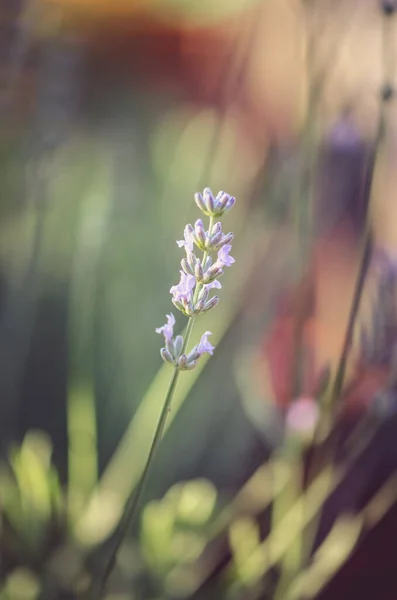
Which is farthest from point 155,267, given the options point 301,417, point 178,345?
point 178,345

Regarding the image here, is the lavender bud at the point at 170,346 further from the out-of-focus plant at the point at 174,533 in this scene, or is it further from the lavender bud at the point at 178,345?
the out-of-focus plant at the point at 174,533

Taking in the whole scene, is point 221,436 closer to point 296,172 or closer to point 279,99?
point 296,172

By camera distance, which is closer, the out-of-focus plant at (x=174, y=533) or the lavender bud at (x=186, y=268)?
the lavender bud at (x=186, y=268)

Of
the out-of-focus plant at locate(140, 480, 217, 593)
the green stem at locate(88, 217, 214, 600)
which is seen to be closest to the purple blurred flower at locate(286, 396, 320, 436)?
the out-of-focus plant at locate(140, 480, 217, 593)

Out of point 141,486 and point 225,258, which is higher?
point 225,258

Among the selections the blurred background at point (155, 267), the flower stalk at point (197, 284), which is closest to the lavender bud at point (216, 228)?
the flower stalk at point (197, 284)

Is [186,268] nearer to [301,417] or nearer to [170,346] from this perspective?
[170,346]

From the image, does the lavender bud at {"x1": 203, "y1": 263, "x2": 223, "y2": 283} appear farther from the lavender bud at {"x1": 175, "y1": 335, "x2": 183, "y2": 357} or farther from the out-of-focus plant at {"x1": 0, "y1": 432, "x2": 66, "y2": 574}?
the out-of-focus plant at {"x1": 0, "y1": 432, "x2": 66, "y2": 574}

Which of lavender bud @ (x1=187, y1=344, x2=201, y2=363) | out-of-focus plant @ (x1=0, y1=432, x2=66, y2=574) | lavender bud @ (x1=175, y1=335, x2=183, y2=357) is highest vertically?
lavender bud @ (x1=187, y1=344, x2=201, y2=363)
